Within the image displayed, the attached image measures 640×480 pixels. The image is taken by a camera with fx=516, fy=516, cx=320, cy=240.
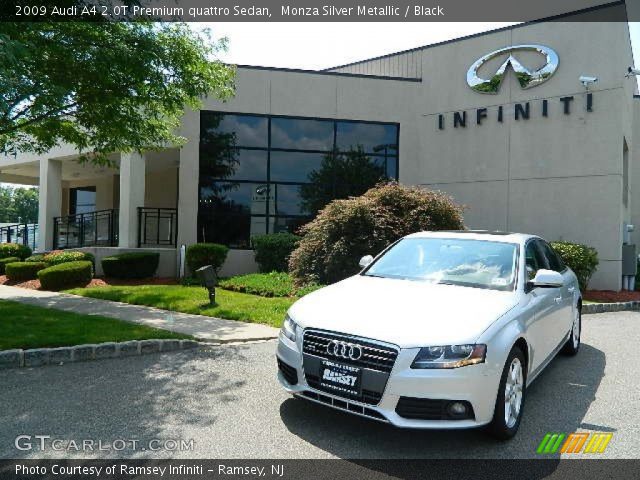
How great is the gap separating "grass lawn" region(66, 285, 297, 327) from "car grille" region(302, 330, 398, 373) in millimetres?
4249

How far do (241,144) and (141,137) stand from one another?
5.54 metres

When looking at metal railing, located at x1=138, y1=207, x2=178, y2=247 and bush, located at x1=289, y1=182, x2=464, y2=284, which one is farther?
metal railing, located at x1=138, y1=207, x2=178, y2=247

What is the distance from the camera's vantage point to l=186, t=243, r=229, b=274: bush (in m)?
14.0

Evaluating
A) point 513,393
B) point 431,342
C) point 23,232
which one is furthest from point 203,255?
point 23,232

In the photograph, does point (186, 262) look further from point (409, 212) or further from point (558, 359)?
point (558, 359)

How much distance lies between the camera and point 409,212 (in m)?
11.5

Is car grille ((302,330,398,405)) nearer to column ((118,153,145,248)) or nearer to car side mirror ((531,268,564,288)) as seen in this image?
car side mirror ((531,268,564,288))

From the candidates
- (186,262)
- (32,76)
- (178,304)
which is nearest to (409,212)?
(178,304)

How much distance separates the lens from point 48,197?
1920cm

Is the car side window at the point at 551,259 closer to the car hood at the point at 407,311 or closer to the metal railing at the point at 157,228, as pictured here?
the car hood at the point at 407,311

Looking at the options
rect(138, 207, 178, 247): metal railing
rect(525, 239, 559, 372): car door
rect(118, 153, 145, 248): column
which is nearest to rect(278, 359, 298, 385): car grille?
rect(525, 239, 559, 372): car door

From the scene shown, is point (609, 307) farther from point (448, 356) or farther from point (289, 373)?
point (289, 373)

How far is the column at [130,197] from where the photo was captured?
15.6 metres

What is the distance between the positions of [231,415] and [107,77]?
653cm
